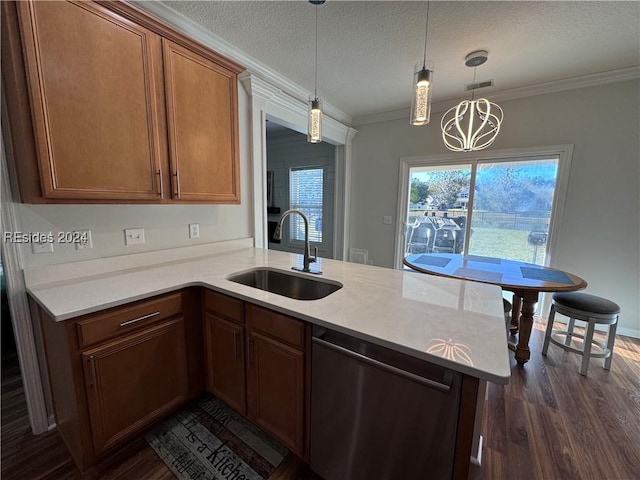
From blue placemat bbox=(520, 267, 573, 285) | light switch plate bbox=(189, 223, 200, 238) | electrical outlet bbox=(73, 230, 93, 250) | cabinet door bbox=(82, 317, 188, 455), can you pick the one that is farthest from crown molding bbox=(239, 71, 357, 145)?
blue placemat bbox=(520, 267, 573, 285)

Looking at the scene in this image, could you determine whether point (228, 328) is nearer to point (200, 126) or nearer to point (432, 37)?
point (200, 126)

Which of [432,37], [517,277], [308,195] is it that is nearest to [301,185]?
[308,195]

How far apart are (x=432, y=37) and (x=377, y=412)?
98.6 inches

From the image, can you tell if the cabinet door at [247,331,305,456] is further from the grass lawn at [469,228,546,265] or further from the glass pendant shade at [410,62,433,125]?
the grass lawn at [469,228,546,265]

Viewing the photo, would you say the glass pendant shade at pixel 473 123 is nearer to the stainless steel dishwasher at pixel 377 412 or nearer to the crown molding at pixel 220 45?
the crown molding at pixel 220 45

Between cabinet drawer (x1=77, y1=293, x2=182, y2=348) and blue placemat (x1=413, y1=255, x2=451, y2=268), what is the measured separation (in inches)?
82.5

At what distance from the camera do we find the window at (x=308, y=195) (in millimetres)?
4590

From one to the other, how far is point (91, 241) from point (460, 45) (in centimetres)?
299

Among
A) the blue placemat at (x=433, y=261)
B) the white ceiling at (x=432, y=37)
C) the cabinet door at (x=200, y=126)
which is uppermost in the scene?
the white ceiling at (x=432, y=37)

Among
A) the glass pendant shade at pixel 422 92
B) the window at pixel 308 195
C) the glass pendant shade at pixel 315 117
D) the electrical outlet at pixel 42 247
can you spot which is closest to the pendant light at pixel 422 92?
the glass pendant shade at pixel 422 92

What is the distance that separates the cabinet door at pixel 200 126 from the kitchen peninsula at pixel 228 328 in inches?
23.2

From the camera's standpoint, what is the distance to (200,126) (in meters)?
1.75

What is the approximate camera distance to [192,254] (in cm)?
209

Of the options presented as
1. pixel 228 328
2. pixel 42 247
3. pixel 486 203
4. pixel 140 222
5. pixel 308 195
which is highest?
pixel 308 195
